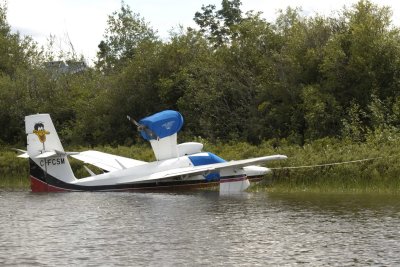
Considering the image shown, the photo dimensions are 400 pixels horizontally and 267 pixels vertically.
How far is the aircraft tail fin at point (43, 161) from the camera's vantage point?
1187 inches

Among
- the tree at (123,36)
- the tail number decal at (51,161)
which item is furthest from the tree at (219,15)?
the tail number decal at (51,161)

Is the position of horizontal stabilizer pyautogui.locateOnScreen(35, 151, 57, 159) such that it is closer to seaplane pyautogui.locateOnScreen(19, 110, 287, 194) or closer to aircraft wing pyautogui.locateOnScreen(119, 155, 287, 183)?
seaplane pyautogui.locateOnScreen(19, 110, 287, 194)

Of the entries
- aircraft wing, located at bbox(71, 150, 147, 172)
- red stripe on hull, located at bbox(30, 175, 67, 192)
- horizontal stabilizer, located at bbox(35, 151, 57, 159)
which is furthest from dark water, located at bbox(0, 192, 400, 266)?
aircraft wing, located at bbox(71, 150, 147, 172)

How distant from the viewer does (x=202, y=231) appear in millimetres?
19000

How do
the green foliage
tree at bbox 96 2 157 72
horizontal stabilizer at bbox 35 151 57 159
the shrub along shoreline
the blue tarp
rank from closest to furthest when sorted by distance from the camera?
the shrub along shoreline → horizontal stabilizer at bbox 35 151 57 159 → the blue tarp → the green foliage → tree at bbox 96 2 157 72

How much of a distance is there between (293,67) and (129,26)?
27.1 metres

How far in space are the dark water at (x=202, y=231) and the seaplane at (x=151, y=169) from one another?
7.21 ft

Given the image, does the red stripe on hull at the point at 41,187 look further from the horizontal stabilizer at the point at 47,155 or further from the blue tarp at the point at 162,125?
the blue tarp at the point at 162,125

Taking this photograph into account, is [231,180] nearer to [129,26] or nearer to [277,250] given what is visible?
[277,250]

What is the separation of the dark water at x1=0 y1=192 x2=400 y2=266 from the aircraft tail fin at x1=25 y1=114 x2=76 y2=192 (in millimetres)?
2785

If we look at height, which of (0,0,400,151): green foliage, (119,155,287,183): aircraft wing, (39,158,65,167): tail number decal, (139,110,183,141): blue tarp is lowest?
(119,155,287,183): aircraft wing

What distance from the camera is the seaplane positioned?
96.9ft

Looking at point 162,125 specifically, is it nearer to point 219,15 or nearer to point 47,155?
point 47,155

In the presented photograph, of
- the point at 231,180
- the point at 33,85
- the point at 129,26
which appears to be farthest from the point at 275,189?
the point at 129,26
